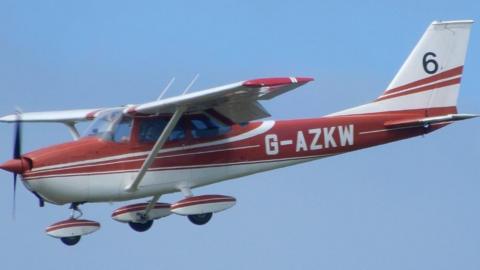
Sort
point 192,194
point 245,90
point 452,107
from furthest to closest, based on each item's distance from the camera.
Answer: point 452,107, point 192,194, point 245,90

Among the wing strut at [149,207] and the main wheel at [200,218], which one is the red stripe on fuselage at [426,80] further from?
the wing strut at [149,207]

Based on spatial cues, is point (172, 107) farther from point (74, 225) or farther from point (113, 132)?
point (74, 225)

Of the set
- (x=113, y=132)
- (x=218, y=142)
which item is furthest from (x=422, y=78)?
(x=113, y=132)

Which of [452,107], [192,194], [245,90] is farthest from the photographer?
[452,107]

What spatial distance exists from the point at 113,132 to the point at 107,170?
0.69m

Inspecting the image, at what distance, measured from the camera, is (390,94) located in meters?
25.9

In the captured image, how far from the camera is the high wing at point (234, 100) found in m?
21.4

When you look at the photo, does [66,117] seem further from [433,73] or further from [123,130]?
[433,73]

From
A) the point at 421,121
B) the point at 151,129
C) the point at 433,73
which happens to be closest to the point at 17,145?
the point at 151,129

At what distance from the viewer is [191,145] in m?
23.7

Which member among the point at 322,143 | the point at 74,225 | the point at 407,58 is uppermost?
the point at 407,58

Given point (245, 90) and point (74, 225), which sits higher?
point (245, 90)

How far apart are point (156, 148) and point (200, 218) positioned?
156cm

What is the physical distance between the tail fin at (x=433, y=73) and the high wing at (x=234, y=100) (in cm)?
336
